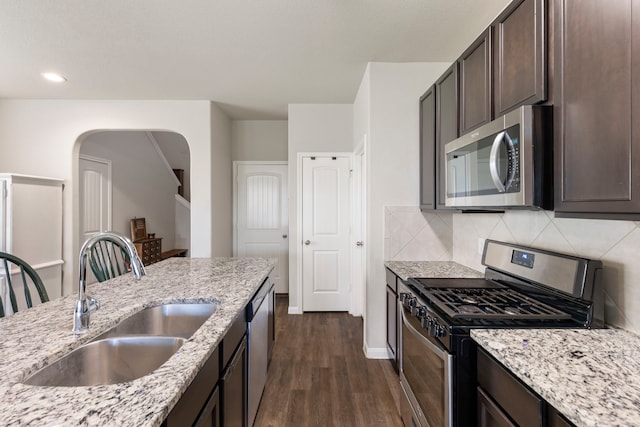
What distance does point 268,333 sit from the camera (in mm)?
2289

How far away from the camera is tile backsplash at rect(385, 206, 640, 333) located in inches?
45.6

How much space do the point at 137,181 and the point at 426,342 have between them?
5.33 meters

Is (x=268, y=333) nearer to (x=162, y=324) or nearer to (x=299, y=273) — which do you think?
(x=162, y=324)

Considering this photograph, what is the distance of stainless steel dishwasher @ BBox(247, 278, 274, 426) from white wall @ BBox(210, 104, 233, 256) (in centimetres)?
187

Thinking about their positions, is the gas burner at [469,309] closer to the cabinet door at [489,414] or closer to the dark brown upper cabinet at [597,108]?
the cabinet door at [489,414]

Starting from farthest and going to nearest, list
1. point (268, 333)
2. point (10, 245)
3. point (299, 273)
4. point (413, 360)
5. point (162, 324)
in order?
point (299, 273) → point (10, 245) → point (268, 333) → point (413, 360) → point (162, 324)

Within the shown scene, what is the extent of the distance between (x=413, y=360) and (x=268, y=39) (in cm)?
244

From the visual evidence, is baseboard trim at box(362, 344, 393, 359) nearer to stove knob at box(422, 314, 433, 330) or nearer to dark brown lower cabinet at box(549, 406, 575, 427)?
stove knob at box(422, 314, 433, 330)

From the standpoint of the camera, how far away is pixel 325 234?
3.88 metres

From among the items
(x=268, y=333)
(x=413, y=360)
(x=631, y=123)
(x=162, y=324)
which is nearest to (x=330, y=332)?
(x=268, y=333)

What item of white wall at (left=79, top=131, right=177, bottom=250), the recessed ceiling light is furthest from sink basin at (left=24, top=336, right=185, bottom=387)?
white wall at (left=79, top=131, right=177, bottom=250)

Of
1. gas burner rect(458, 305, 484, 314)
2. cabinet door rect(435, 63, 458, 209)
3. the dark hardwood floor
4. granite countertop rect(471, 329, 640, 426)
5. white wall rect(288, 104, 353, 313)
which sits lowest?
the dark hardwood floor

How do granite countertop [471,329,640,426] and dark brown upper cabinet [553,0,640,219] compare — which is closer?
granite countertop [471,329,640,426]

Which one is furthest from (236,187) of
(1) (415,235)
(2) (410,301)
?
(2) (410,301)
